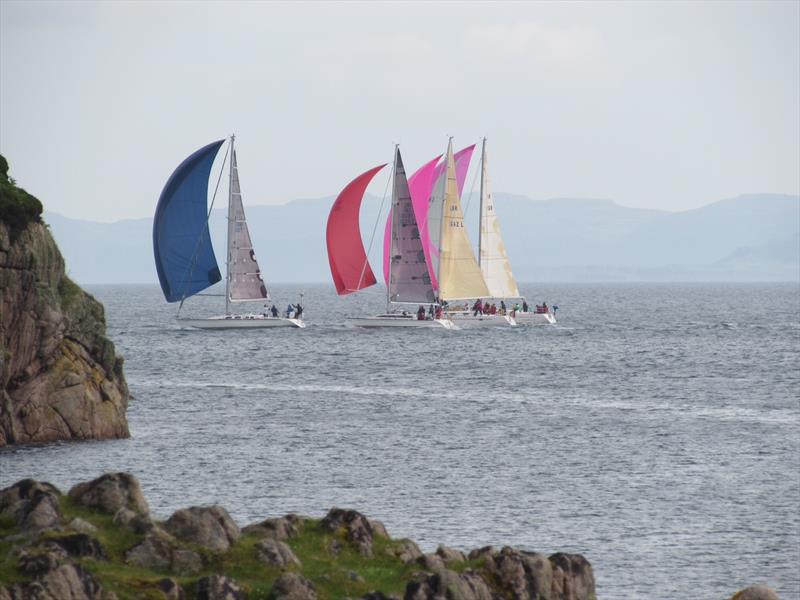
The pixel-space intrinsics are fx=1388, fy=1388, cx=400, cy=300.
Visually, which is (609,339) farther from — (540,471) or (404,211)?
(540,471)

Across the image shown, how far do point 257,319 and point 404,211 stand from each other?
633 inches

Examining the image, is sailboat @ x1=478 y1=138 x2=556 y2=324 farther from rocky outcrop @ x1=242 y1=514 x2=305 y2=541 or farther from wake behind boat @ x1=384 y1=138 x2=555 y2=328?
rocky outcrop @ x1=242 y1=514 x2=305 y2=541

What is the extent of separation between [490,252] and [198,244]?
33.6 meters

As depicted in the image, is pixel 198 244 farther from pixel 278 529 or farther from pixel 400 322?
pixel 278 529

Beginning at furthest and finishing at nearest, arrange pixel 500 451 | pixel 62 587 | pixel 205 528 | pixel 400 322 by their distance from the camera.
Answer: pixel 400 322 → pixel 500 451 → pixel 205 528 → pixel 62 587

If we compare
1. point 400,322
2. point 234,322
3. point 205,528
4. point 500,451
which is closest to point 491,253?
point 400,322

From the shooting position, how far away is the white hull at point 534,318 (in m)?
135

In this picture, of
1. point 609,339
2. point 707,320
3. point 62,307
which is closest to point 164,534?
point 62,307

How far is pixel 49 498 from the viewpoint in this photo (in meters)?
27.1

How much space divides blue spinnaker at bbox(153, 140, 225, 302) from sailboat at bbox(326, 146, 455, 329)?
1357 centimetres

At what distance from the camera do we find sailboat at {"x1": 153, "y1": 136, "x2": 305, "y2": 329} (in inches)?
4188

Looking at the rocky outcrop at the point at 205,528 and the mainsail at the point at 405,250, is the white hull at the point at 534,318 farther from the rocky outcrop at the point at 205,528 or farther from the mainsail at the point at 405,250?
the rocky outcrop at the point at 205,528

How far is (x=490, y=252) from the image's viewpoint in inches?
5212

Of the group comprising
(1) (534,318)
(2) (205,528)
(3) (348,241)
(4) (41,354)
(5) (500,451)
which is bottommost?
(5) (500,451)
